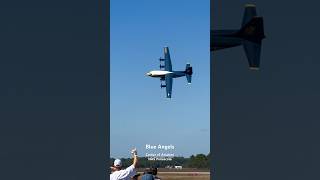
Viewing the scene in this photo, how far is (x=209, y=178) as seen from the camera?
8312mm

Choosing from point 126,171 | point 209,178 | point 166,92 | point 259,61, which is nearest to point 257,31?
point 259,61

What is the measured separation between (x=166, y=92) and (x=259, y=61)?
1.96 m

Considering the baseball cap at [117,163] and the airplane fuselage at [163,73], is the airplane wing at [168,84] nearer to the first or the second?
the airplane fuselage at [163,73]

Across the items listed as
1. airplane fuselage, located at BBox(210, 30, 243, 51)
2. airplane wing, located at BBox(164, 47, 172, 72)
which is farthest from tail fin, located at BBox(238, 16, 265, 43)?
airplane wing, located at BBox(164, 47, 172, 72)

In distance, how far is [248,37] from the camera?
10.6 metres

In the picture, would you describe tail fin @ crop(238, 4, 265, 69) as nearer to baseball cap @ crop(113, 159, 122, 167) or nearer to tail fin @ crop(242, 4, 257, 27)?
tail fin @ crop(242, 4, 257, 27)

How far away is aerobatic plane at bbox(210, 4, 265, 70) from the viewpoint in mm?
9352

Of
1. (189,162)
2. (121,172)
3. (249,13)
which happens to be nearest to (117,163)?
(121,172)

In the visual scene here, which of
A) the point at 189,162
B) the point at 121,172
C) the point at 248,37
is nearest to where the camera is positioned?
the point at 121,172

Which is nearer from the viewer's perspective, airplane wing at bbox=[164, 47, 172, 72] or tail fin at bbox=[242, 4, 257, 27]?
airplane wing at bbox=[164, 47, 172, 72]

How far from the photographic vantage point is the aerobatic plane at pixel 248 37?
935cm

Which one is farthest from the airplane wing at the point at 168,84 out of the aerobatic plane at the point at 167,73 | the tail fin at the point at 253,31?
the tail fin at the point at 253,31

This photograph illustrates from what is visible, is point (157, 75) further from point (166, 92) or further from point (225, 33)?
point (225, 33)

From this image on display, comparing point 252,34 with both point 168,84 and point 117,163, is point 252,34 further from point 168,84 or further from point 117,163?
Answer: point 117,163
